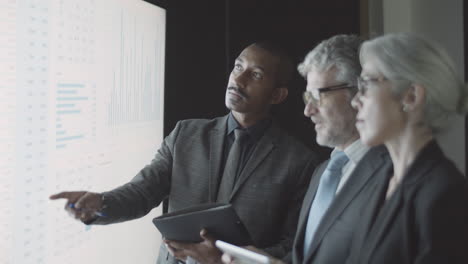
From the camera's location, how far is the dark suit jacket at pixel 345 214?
1.29 m

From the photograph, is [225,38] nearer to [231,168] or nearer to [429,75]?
[231,168]

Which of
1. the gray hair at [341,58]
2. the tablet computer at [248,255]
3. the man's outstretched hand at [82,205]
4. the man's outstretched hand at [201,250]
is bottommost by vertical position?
the man's outstretched hand at [201,250]

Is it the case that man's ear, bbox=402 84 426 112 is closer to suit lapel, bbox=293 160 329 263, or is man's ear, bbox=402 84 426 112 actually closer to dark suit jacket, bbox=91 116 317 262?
suit lapel, bbox=293 160 329 263

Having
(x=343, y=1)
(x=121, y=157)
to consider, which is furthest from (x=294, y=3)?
(x=121, y=157)

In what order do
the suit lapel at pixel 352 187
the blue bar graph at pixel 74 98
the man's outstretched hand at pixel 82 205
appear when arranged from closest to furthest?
the suit lapel at pixel 352 187 < the man's outstretched hand at pixel 82 205 < the blue bar graph at pixel 74 98

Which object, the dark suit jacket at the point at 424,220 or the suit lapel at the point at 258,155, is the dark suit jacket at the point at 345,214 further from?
the suit lapel at the point at 258,155

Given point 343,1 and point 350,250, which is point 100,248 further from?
point 343,1

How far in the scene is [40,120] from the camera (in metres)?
1.66

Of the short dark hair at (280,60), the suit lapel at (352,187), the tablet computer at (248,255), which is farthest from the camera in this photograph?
the short dark hair at (280,60)

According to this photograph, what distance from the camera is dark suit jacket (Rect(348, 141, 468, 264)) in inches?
38.5

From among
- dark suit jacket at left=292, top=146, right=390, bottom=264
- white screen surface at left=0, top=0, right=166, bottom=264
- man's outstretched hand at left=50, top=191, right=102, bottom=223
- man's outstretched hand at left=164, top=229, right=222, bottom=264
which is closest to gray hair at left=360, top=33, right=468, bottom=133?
dark suit jacket at left=292, top=146, right=390, bottom=264

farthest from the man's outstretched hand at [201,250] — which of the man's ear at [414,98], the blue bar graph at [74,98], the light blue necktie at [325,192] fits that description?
the man's ear at [414,98]

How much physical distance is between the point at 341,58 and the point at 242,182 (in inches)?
25.5

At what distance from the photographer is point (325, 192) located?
1.57 metres
